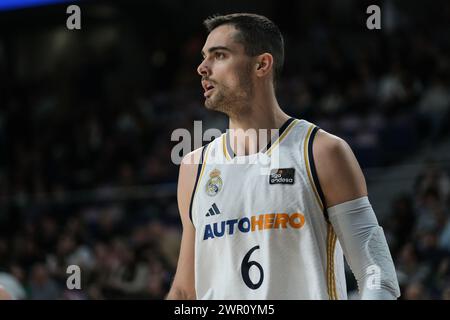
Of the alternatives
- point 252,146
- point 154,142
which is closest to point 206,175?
point 252,146

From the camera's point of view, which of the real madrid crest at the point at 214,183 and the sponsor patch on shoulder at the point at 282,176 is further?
the real madrid crest at the point at 214,183

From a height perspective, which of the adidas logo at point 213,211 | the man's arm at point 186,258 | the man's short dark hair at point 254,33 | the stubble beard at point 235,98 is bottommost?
the man's arm at point 186,258

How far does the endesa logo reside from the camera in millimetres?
3316

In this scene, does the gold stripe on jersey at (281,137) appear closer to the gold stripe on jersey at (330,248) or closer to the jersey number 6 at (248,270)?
the gold stripe on jersey at (330,248)

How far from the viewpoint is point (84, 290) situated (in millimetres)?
9602

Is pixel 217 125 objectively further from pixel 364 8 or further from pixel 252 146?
pixel 252 146

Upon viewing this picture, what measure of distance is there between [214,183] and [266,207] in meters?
0.32


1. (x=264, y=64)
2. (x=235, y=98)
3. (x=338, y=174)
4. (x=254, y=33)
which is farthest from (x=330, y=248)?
(x=254, y=33)

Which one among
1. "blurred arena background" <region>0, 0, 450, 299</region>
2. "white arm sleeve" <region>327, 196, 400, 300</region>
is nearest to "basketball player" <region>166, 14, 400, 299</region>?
"white arm sleeve" <region>327, 196, 400, 300</region>

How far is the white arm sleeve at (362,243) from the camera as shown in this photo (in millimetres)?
3168

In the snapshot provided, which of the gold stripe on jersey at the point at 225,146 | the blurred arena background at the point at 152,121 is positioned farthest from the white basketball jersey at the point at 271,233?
the blurred arena background at the point at 152,121

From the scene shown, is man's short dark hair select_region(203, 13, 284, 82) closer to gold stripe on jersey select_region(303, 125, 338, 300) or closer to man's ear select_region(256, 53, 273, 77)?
man's ear select_region(256, 53, 273, 77)

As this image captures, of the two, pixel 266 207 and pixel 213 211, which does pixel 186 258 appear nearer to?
pixel 213 211

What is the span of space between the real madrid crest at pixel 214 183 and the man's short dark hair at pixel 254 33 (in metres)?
0.57
